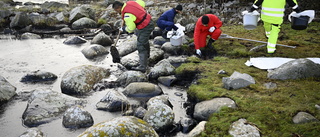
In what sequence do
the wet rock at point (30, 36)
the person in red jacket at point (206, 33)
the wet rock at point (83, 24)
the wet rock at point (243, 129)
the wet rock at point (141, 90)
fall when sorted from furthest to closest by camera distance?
the wet rock at point (83, 24) → the wet rock at point (30, 36) → the person in red jacket at point (206, 33) → the wet rock at point (141, 90) → the wet rock at point (243, 129)

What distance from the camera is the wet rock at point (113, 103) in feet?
14.8

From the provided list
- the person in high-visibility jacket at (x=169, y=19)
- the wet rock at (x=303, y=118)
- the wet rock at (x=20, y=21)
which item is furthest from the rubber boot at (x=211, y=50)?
the wet rock at (x=20, y=21)

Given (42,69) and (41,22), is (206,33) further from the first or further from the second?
(41,22)

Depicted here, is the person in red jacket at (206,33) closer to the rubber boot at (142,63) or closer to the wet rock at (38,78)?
the rubber boot at (142,63)

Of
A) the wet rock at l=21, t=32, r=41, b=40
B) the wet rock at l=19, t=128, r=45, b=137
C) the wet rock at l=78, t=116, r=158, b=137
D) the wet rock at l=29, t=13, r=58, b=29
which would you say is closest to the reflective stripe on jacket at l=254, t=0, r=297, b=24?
the wet rock at l=78, t=116, r=158, b=137

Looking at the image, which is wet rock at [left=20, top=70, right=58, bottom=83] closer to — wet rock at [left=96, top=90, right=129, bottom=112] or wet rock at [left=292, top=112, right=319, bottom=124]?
wet rock at [left=96, top=90, right=129, bottom=112]

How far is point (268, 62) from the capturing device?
5.55 m

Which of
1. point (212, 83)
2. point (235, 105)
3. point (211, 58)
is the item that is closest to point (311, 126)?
point (235, 105)

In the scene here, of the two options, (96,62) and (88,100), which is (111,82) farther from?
(96,62)

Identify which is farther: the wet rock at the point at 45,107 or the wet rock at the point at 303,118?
the wet rock at the point at 45,107

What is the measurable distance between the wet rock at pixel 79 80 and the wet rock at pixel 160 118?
6.79 ft

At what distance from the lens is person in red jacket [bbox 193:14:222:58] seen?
6566 millimetres

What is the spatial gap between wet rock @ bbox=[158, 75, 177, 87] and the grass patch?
12.4 inches

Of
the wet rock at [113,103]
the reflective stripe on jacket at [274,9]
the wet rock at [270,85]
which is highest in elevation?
the reflective stripe on jacket at [274,9]
